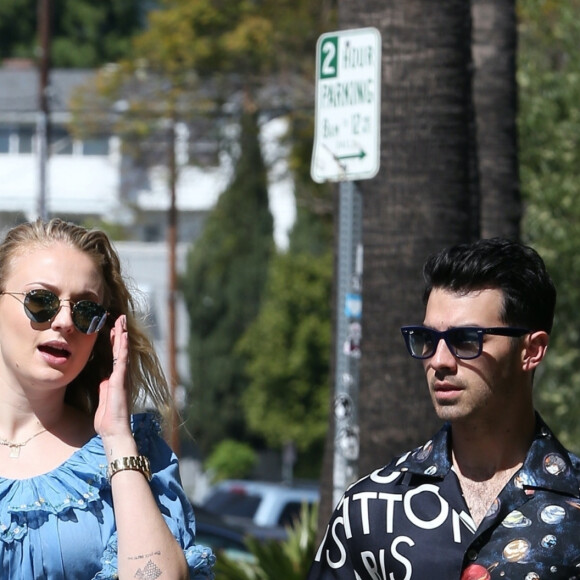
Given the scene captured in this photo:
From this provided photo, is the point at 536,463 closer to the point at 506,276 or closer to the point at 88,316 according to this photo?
the point at 506,276

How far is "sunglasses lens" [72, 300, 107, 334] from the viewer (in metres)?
3.47

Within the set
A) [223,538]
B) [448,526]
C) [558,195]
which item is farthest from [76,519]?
[558,195]

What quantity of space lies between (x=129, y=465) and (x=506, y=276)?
996mm

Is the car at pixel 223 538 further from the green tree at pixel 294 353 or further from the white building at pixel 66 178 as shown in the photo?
the white building at pixel 66 178

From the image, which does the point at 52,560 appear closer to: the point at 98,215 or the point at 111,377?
the point at 111,377

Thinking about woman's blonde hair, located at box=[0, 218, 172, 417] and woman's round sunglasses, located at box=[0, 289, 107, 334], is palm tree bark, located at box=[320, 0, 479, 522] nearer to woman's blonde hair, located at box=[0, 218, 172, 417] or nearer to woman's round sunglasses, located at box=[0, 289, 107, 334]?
woman's blonde hair, located at box=[0, 218, 172, 417]

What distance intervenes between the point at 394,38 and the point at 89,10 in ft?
196

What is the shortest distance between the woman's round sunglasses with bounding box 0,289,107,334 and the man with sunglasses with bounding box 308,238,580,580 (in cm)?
76

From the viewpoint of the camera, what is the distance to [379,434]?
19.5 feet

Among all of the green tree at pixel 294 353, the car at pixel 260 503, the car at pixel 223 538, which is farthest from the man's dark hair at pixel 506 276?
the green tree at pixel 294 353

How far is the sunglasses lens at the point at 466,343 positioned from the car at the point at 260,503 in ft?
46.4

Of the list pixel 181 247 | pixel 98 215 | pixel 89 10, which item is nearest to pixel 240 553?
pixel 181 247

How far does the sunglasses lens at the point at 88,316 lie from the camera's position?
11.4ft

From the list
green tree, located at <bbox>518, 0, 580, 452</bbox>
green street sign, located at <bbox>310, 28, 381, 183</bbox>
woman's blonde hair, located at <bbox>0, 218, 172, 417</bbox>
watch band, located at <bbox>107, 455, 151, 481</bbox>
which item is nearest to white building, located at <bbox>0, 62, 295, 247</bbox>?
green tree, located at <bbox>518, 0, 580, 452</bbox>
